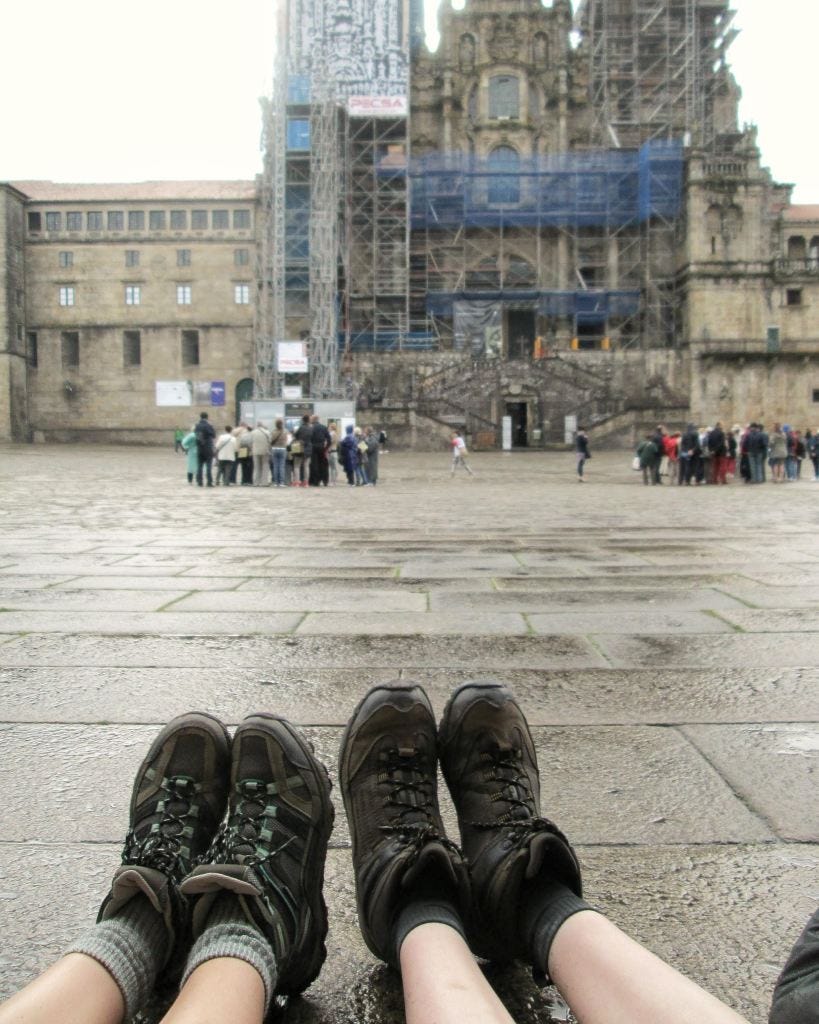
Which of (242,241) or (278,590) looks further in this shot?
(242,241)

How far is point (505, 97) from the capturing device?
45812 mm

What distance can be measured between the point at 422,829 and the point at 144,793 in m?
0.61

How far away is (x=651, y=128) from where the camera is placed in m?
45.6

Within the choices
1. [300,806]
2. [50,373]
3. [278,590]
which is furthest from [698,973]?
[50,373]

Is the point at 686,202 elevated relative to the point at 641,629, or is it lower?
elevated

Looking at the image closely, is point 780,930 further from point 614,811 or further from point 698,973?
point 614,811

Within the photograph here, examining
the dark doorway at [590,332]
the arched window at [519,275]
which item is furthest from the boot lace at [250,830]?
the arched window at [519,275]

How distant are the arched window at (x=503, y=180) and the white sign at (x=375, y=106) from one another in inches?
200

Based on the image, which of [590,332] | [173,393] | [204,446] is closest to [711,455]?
[204,446]

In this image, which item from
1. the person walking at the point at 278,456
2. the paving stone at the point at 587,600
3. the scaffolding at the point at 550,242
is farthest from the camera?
the scaffolding at the point at 550,242

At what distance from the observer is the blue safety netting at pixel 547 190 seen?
43219mm

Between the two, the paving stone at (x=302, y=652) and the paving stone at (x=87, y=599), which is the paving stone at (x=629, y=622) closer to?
the paving stone at (x=302, y=652)

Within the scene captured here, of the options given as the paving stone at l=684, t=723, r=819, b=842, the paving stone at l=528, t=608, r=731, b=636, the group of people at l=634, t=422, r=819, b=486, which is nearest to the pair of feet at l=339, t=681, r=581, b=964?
the paving stone at l=684, t=723, r=819, b=842

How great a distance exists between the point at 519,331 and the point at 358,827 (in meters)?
44.4
